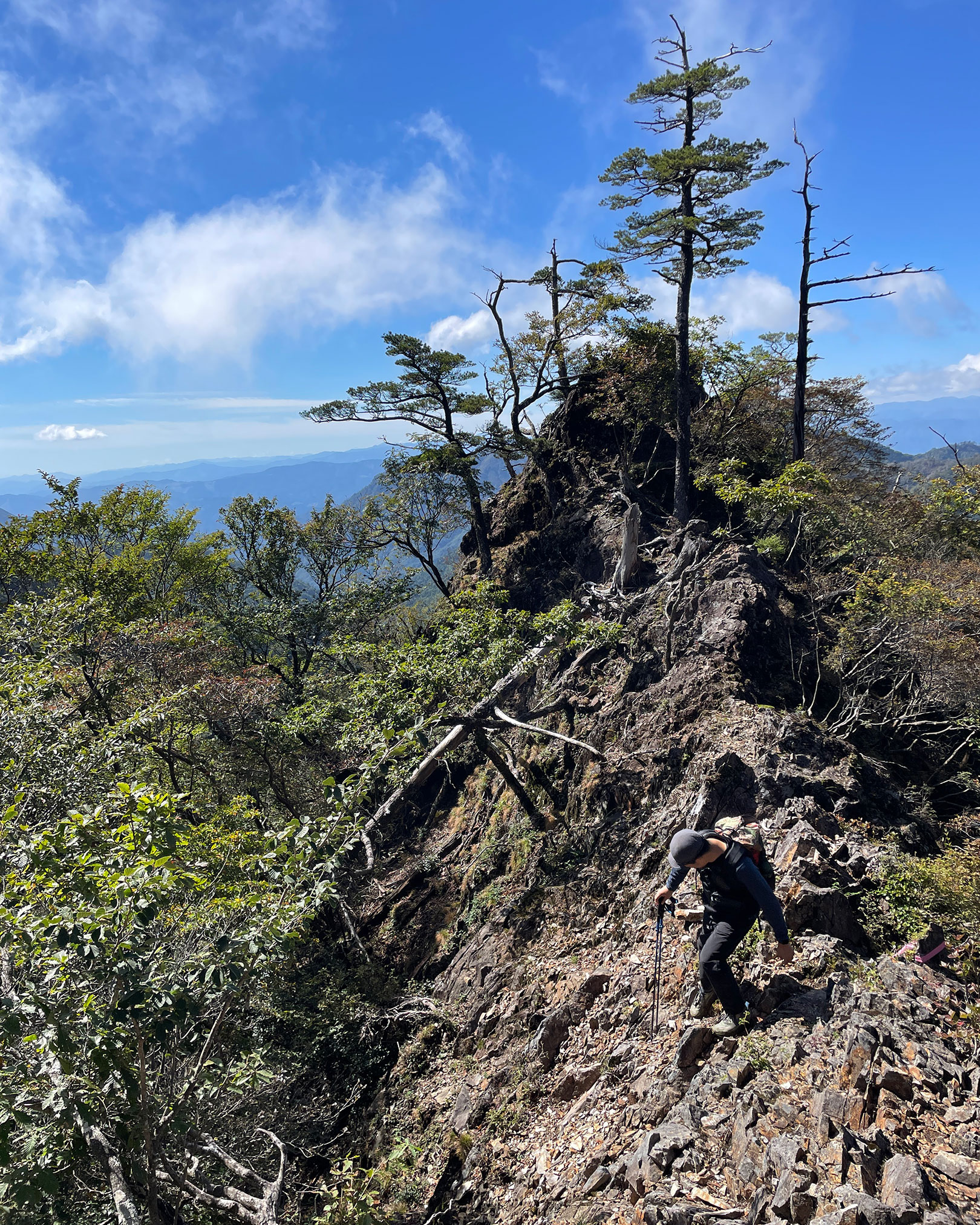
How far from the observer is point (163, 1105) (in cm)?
416

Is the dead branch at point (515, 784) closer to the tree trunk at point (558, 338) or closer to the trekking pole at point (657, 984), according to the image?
the trekking pole at point (657, 984)

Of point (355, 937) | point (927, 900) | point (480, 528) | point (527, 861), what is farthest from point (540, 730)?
point (480, 528)

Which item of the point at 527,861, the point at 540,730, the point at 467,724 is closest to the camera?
the point at 540,730

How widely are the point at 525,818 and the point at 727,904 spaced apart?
23.1 ft

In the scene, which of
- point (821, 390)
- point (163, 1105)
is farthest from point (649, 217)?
point (163, 1105)

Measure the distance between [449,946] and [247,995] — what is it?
4.60 meters

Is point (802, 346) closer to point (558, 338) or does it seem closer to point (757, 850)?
point (558, 338)

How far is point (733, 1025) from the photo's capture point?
4922 millimetres

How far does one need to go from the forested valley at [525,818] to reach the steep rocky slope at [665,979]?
0.13 ft

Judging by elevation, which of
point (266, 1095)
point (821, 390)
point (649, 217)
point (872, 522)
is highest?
point (649, 217)

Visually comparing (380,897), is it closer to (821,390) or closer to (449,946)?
(449,946)

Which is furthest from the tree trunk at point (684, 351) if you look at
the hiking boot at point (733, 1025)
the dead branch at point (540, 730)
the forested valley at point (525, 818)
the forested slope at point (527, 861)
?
the hiking boot at point (733, 1025)

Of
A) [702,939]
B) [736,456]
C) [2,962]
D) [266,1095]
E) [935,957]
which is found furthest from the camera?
[736,456]

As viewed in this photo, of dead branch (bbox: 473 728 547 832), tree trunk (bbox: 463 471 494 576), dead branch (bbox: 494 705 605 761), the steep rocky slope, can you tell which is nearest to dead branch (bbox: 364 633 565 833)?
dead branch (bbox: 473 728 547 832)
